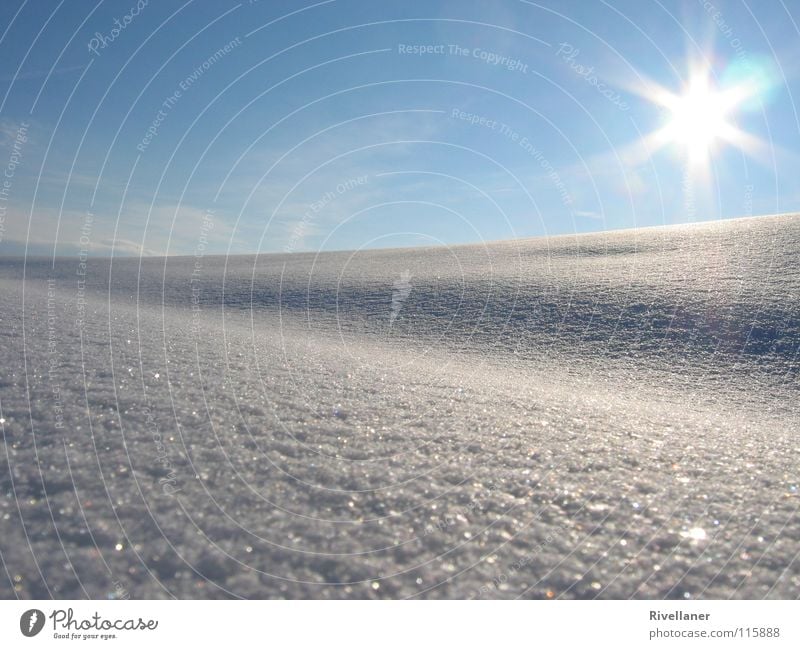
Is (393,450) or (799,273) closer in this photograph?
(393,450)

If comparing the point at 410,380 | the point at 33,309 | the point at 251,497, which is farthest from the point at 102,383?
the point at 33,309

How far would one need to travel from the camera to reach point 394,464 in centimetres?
237

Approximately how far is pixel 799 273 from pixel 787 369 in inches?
137

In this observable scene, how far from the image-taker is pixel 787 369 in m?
5.06

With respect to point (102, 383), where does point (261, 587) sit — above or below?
below

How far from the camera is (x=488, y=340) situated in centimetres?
670

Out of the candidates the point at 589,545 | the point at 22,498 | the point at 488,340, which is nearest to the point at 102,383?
the point at 22,498

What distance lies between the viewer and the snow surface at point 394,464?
1664mm

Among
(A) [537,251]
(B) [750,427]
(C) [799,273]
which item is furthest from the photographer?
(A) [537,251]

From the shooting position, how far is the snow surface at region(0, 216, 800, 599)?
1.66 metres

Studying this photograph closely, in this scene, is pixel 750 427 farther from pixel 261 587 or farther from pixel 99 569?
pixel 99 569

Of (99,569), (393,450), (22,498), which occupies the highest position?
(393,450)

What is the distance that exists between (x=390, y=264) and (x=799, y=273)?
857cm

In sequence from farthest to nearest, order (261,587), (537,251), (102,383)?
(537,251)
(102,383)
(261,587)
